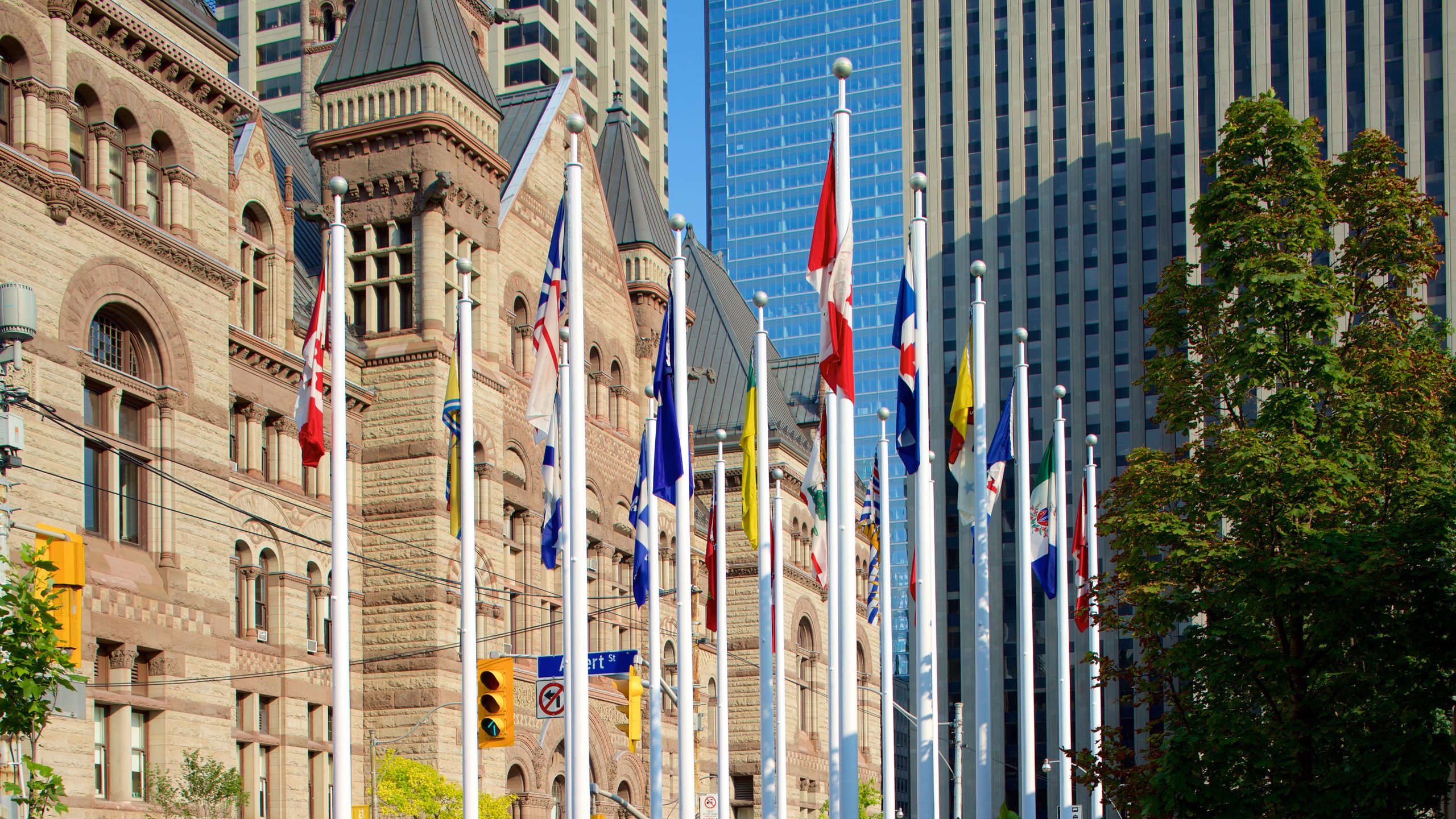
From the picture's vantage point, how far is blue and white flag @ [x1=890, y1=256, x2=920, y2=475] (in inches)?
934

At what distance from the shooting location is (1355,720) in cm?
2195

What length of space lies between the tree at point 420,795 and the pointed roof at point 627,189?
25.7 m

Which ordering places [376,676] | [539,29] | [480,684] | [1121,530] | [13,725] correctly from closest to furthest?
[13,725], [480,684], [1121,530], [376,676], [539,29]

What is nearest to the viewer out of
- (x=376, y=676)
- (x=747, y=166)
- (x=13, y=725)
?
(x=13, y=725)

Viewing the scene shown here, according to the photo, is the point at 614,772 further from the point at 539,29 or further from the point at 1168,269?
the point at 539,29

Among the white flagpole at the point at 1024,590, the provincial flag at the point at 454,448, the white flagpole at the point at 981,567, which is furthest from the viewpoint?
the white flagpole at the point at 1024,590

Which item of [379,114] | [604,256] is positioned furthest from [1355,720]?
[604,256]

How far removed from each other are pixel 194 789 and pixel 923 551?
15.6 m

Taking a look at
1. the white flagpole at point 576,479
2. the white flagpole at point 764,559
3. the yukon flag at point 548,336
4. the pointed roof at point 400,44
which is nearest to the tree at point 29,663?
the white flagpole at point 576,479

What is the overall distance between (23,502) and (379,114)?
18.8 m

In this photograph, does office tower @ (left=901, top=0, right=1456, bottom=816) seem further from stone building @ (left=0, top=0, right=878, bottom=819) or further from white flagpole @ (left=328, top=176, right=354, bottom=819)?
white flagpole @ (left=328, top=176, right=354, bottom=819)

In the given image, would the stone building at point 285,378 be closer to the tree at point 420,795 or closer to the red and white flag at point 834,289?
the tree at point 420,795

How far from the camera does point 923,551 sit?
2723cm

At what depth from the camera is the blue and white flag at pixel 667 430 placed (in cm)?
2450
